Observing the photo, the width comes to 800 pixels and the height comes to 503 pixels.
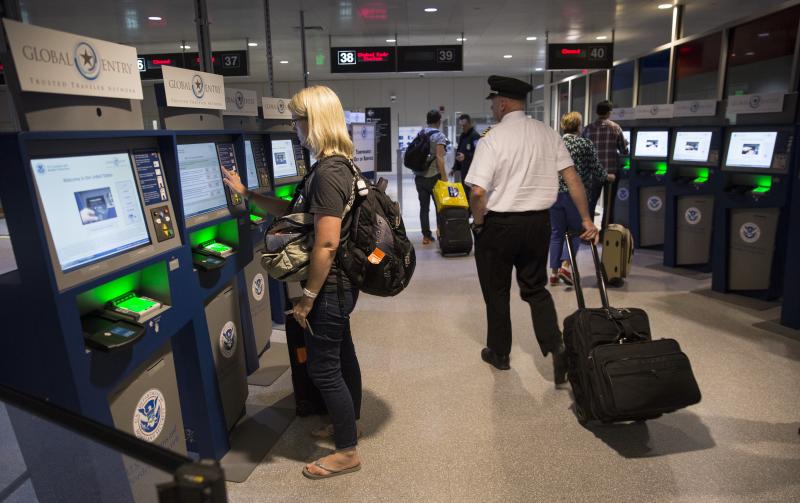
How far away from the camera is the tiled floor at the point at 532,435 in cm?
219

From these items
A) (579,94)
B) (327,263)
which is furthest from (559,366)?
(579,94)

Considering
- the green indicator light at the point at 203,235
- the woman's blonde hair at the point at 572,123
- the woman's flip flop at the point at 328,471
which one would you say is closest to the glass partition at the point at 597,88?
the woman's blonde hair at the point at 572,123

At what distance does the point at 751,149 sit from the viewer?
4.28 metres

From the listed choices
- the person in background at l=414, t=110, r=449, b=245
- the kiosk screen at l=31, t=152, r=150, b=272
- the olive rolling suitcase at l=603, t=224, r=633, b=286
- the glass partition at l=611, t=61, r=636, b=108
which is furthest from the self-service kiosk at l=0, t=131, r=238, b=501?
the glass partition at l=611, t=61, r=636, b=108

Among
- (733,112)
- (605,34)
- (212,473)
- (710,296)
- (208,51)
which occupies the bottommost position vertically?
(710,296)

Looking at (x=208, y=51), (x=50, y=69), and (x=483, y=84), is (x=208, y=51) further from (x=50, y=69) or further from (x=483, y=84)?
(x=483, y=84)

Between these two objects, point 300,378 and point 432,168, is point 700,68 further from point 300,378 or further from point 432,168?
point 300,378

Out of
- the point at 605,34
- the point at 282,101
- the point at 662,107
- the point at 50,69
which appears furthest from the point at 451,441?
the point at 605,34

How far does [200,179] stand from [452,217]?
4044 millimetres

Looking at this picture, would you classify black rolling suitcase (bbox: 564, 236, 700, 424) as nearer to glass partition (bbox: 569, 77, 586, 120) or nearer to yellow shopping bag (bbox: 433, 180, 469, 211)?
yellow shopping bag (bbox: 433, 180, 469, 211)

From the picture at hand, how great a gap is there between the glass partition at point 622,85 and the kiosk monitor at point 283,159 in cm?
1367

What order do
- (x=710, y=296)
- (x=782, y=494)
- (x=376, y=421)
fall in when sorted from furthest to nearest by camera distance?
(x=710, y=296), (x=376, y=421), (x=782, y=494)

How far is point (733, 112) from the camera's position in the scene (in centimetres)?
444

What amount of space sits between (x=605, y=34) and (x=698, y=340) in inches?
319
